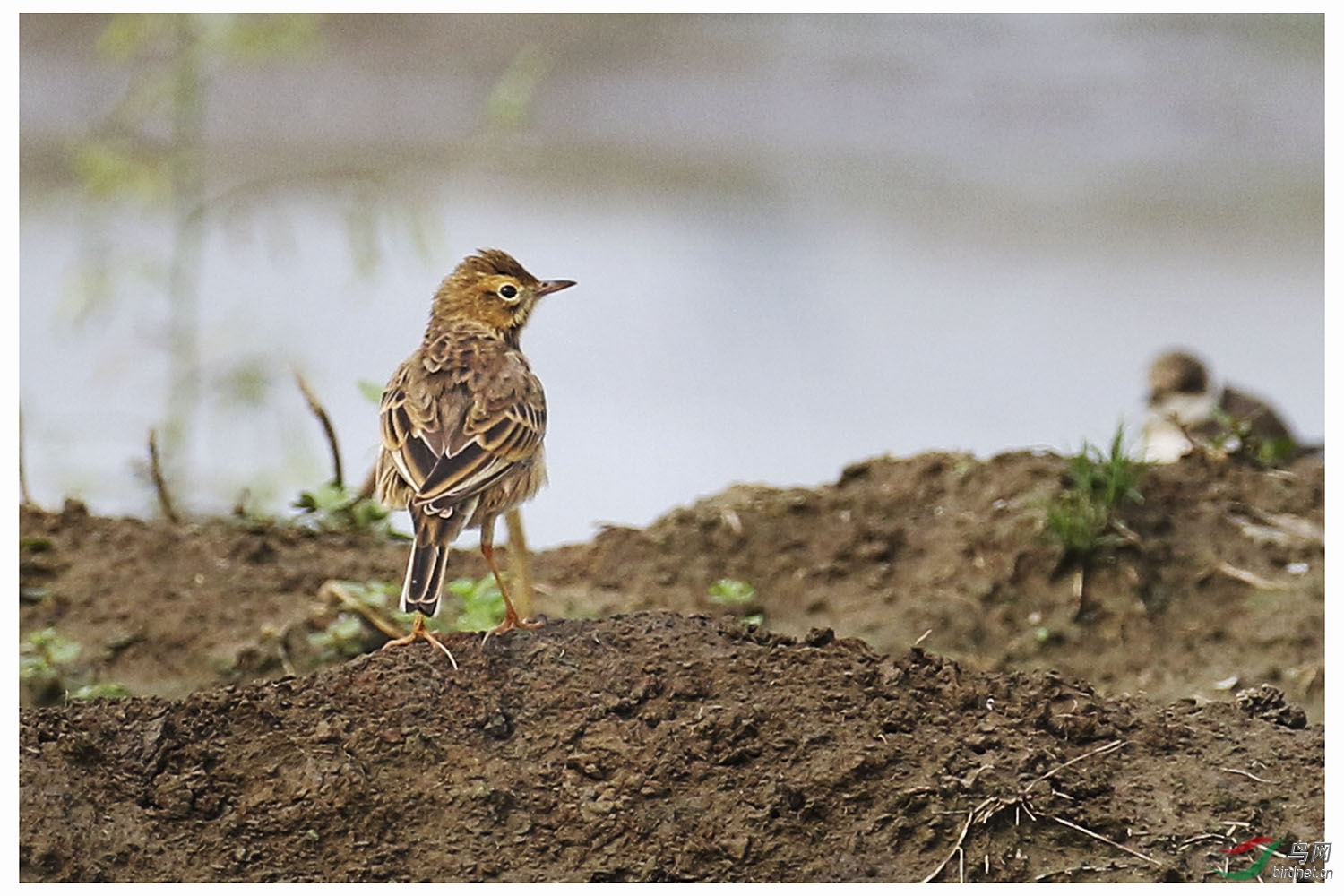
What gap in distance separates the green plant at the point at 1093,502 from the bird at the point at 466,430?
2041 millimetres

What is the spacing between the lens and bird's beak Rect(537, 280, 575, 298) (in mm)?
4652

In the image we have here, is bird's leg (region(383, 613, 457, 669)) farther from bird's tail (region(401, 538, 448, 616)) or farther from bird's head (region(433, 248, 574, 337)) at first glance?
bird's head (region(433, 248, 574, 337))

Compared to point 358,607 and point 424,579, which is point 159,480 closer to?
point 358,607

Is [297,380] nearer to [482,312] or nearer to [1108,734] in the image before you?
[482,312]

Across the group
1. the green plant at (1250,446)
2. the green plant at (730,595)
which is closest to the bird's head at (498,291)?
the green plant at (730,595)

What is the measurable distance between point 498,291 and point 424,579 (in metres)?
1.21

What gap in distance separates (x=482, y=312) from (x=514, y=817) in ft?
5.76

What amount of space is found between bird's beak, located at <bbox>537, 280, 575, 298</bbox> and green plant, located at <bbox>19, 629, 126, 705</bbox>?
5.83ft

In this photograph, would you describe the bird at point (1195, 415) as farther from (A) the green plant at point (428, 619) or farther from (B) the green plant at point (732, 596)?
(A) the green plant at point (428, 619)

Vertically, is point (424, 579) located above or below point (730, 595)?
above

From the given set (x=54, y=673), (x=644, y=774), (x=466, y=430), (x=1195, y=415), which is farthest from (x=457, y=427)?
(x=1195, y=415)

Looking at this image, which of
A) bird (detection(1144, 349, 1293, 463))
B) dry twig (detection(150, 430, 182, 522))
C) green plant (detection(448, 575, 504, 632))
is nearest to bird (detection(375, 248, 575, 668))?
green plant (detection(448, 575, 504, 632))

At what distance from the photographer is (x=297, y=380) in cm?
581

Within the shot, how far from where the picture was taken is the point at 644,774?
349 cm
